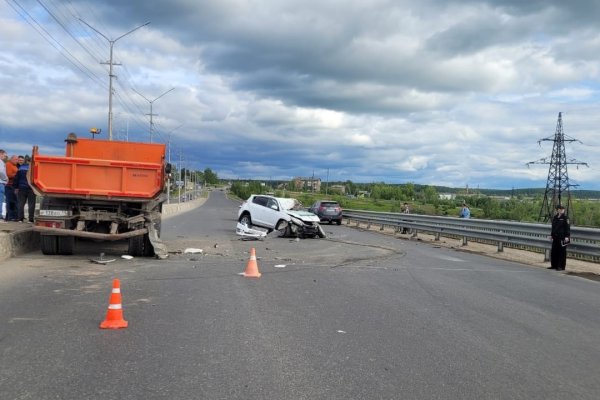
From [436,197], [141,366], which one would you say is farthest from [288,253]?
[436,197]

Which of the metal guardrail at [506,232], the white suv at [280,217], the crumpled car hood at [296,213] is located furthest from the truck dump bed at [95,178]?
the metal guardrail at [506,232]

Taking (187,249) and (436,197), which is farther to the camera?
(436,197)

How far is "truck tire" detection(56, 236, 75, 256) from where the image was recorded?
12.8 meters

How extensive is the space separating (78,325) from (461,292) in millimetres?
6247

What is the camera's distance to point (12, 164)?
53.4 ft

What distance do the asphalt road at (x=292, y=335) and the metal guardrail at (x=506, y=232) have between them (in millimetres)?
2958

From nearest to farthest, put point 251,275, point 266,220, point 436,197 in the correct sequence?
1. point 251,275
2. point 266,220
3. point 436,197

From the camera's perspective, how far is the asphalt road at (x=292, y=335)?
4.60m

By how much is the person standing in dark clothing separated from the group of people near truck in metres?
14.0

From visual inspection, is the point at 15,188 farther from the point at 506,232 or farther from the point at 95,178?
the point at 506,232

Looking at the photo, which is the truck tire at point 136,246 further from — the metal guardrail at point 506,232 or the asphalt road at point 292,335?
the metal guardrail at point 506,232

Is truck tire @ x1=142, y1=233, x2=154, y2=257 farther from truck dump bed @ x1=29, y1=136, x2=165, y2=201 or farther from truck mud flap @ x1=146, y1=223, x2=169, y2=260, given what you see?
truck dump bed @ x1=29, y1=136, x2=165, y2=201

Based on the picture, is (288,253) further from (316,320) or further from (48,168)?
(316,320)

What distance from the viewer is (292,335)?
6.23 m
